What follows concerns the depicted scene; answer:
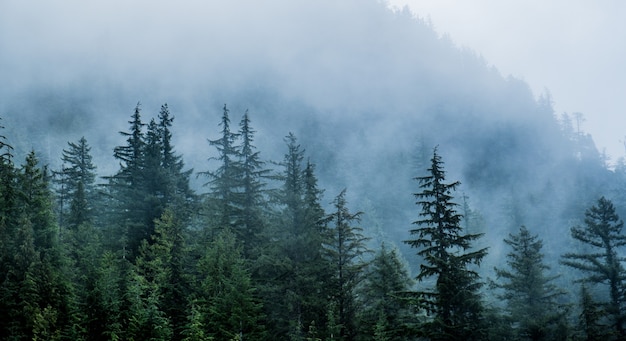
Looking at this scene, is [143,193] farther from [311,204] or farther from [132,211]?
[311,204]

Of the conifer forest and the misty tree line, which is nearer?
the misty tree line

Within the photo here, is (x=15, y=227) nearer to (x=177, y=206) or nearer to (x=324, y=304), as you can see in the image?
(x=177, y=206)

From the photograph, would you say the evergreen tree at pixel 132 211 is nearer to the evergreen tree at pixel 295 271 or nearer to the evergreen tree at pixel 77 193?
the evergreen tree at pixel 77 193

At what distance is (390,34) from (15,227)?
607ft

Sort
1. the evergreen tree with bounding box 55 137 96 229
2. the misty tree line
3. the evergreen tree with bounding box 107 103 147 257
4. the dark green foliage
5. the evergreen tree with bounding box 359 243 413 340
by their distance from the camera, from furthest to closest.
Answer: the evergreen tree with bounding box 55 137 96 229, the dark green foliage, the evergreen tree with bounding box 107 103 147 257, the evergreen tree with bounding box 359 243 413 340, the misty tree line

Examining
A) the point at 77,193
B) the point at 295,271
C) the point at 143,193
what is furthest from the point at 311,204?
the point at 77,193

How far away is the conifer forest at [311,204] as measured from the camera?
74.7ft

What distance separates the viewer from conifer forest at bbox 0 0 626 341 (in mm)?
22766

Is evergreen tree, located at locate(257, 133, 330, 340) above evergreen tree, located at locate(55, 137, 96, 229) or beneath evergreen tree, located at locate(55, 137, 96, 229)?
beneath

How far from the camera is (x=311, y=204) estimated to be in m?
26.9

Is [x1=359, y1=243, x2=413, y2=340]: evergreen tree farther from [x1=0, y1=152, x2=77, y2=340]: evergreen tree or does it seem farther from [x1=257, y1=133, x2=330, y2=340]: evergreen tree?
[x1=0, y1=152, x2=77, y2=340]: evergreen tree

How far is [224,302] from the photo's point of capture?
73.7ft

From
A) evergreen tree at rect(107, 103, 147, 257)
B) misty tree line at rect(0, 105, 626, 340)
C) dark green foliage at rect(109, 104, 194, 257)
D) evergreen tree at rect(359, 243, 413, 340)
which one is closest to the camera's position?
misty tree line at rect(0, 105, 626, 340)

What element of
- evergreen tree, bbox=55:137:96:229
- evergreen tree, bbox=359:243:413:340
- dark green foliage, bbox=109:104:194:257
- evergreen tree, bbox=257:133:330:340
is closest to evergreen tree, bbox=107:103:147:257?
dark green foliage, bbox=109:104:194:257
